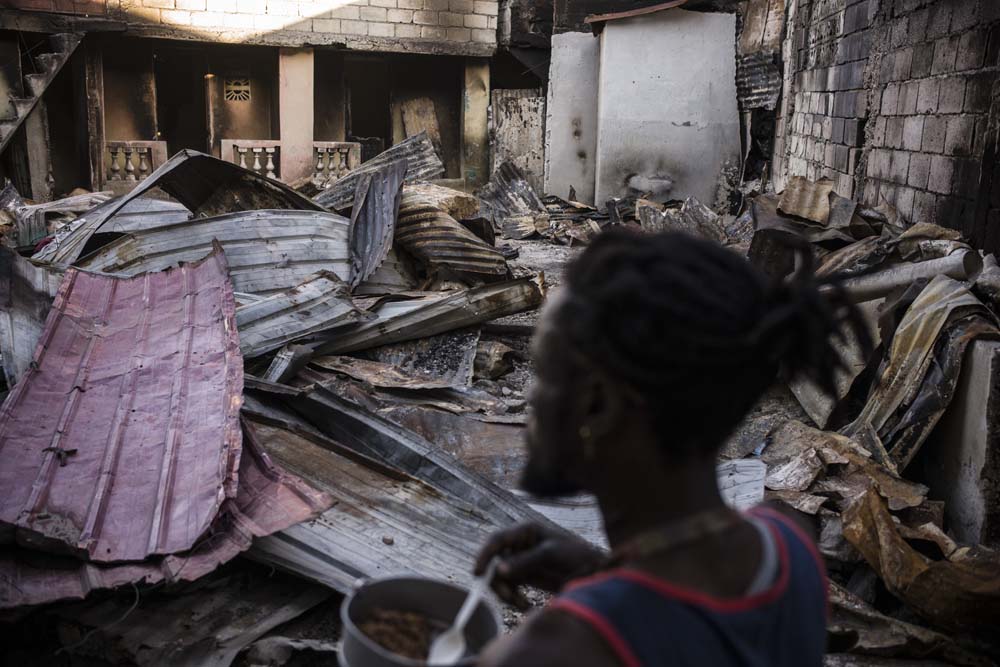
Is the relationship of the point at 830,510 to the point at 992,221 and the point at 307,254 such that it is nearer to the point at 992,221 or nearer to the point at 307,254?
the point at 992,221

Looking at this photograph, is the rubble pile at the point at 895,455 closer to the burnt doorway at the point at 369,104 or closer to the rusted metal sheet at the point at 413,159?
the rusted metal sheet at the point at 413,159

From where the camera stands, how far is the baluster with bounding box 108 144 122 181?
13.6 meters

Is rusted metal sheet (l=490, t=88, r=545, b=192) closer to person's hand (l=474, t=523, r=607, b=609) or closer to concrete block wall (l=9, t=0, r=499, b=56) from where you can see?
concrete block wall (l=9, t=0, r=499, b=56)

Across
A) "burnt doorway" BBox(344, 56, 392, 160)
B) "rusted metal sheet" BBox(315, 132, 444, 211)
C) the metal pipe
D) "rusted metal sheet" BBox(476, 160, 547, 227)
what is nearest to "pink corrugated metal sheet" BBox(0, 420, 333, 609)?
the metal pipe

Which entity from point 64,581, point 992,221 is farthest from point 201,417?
point 992,221

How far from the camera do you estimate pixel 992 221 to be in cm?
501

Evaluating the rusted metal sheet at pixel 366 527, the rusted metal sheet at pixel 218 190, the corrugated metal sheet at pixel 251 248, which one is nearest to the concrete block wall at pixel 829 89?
the corrugated metal sheet at pixel 251 248

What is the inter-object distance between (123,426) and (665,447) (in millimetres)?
2881

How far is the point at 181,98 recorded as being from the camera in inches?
621

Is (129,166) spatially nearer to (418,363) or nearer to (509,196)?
(509,196)

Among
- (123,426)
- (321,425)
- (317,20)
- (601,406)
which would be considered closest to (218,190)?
(321,425)

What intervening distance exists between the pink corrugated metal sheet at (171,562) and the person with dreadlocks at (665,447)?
1877 millimetres

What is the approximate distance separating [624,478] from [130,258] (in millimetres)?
5246

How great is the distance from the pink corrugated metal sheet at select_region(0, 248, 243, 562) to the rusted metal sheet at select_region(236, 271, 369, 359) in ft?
1.36
